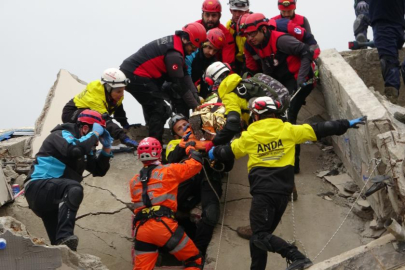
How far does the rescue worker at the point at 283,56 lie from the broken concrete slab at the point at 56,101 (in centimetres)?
359

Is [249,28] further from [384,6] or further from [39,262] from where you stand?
[39,262]

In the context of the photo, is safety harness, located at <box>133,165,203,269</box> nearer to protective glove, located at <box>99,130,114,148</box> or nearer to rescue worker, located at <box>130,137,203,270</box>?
rescue worker, located at <box>130,137,203,270</box>

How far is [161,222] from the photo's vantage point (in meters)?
8.80

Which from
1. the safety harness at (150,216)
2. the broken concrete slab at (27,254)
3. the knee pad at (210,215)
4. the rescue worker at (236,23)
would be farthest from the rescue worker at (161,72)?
the broken concrete slab at (27,254)

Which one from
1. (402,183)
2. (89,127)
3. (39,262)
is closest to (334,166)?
(402,183)

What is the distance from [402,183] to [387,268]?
0.93 metres

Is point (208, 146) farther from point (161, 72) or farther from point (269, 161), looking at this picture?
point (161, 72)

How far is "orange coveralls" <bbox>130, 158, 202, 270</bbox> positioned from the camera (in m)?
8.80

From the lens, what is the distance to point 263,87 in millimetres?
9711

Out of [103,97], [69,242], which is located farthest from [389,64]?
[69,242]

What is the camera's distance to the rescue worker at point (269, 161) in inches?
325

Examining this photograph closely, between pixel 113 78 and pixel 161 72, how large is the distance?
3.32 ft

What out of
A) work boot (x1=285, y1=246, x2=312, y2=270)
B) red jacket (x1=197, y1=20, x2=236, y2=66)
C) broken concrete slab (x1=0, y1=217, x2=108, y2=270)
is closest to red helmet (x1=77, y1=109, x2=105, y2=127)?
broken concrete slab (x1=0, y1=217, x2=108, y2=270)

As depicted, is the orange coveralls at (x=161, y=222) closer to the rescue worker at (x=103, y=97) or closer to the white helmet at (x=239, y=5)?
the rescue worker at (x=103, y=97)
